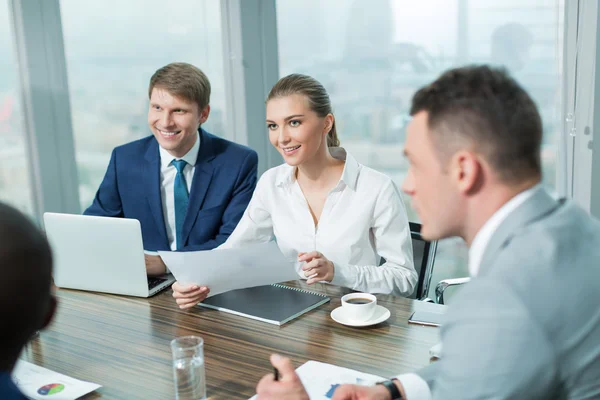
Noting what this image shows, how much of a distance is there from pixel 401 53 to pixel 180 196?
1.74m

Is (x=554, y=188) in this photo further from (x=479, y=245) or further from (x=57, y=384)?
(x=57, y=384)

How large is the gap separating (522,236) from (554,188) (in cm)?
260

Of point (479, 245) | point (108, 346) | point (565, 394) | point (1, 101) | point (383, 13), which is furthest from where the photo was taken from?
point (383, 13)

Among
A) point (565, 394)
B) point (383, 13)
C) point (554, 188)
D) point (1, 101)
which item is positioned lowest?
point (554, 188)

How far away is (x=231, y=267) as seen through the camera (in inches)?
75.8

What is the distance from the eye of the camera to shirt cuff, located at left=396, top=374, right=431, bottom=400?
133 centimetres

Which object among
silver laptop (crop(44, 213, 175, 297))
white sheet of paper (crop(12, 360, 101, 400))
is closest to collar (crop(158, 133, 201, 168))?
silver laptop (crop(44, 213, 175, 297))

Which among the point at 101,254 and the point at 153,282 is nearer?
the point at 101,254

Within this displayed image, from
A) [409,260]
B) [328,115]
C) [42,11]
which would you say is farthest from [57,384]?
[42,11]

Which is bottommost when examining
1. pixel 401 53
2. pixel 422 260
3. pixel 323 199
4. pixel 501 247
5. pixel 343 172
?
pixel 422 260

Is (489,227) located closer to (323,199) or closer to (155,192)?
(323,199)

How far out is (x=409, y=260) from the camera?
2.22 m

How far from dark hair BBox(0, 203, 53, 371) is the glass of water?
0.47 m

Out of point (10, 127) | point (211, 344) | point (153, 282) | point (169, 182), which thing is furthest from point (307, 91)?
point (10, 127)
